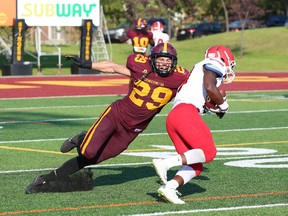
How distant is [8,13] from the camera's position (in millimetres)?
29219

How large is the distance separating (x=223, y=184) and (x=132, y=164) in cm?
181

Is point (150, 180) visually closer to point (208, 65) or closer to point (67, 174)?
point (67, 174)

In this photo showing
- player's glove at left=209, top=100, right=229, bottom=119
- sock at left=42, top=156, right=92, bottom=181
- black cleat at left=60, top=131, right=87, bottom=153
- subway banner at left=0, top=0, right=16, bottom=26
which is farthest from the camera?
subway banner at left=0, top=0, right=16, bottom=26

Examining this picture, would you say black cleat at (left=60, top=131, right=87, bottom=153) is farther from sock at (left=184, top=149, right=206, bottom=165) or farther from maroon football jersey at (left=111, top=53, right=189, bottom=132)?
sock at (left=184, top=149, right=206, bottom=165)

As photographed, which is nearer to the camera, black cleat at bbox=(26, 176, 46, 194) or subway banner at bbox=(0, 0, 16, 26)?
black cleat at bbox=(26, 176, 46, 194)

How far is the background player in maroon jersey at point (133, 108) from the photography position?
828 centimetres

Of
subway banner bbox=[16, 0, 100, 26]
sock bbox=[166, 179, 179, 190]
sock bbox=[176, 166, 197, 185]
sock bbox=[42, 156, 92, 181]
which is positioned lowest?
subway banner bbox=[16, 0, 100, 26]

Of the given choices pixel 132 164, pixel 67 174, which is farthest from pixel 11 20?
pixel 67 174

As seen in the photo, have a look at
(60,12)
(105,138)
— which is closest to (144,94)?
(105,138)

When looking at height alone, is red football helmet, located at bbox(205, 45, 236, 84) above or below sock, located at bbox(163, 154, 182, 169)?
above

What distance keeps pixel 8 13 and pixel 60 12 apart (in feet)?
6.25

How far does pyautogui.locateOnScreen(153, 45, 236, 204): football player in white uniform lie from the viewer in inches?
307

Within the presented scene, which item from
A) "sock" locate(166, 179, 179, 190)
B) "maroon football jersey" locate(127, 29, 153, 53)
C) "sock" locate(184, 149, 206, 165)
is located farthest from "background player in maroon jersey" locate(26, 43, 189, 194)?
"maroon football jersey" locate(127, 29, 153, 53)

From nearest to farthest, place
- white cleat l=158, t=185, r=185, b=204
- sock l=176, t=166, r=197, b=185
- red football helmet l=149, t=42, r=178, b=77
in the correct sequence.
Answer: white cleat l=158, t=185, r=185, b=204
sock l=176, t=166, r=197, b=185
red football helmet l=149, t=42, r=178, b=77
